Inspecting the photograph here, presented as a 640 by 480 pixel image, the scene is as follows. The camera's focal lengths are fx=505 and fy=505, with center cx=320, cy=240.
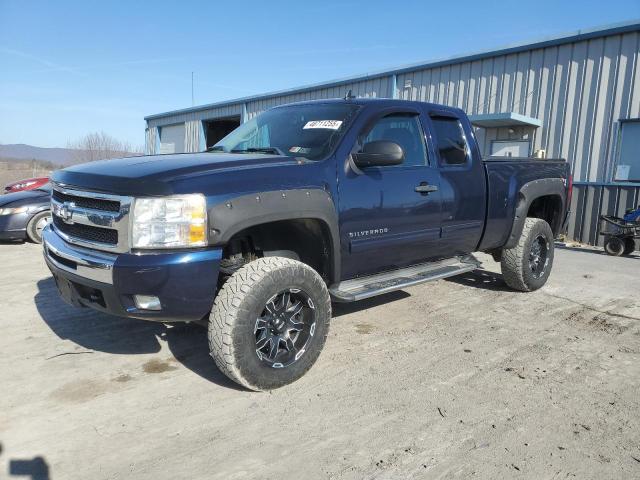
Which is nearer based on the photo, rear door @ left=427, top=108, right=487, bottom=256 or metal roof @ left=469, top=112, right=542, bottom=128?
rear door @ left=427, top=108, right=487, bottom=256

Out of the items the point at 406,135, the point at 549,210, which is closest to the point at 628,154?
the point at 549,210

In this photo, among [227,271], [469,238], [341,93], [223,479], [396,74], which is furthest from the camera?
[341,93]

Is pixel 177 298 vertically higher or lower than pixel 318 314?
higher

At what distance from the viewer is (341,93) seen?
16.0 metres

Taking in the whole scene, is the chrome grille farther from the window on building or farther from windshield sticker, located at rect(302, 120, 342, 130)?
the window on building

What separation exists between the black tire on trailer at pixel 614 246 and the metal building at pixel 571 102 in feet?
4.40

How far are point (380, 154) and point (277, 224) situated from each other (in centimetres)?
88

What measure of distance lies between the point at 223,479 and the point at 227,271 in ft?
4.41

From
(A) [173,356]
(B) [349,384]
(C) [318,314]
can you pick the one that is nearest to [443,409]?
(B) [349,384]

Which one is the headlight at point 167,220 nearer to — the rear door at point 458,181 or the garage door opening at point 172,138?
the rear door at point 458,181

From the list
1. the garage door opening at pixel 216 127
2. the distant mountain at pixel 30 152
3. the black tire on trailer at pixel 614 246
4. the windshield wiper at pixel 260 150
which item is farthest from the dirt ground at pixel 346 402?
the distant mountain at pixel 30 152

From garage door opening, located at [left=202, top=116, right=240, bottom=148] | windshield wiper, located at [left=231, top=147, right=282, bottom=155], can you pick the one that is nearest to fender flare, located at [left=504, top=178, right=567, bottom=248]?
windshield wiper, located at [left=231, top=147, right=282, bottom=155]

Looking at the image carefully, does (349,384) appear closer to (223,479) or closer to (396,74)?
(223,479)

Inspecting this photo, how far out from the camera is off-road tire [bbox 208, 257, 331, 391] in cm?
295
